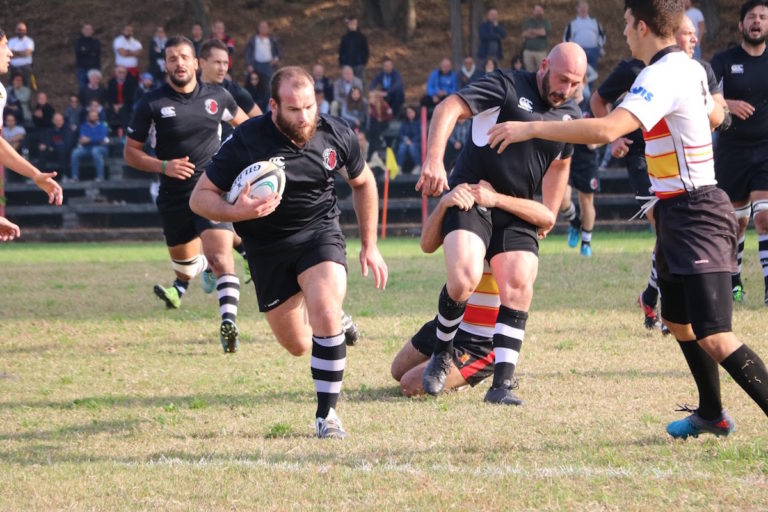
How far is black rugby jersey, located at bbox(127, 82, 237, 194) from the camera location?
10.1 metres

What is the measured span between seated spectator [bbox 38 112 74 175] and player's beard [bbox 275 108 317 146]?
65.5 ft

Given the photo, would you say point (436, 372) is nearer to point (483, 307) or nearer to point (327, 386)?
point (483, 307)

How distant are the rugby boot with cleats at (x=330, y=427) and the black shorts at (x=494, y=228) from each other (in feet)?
5.11

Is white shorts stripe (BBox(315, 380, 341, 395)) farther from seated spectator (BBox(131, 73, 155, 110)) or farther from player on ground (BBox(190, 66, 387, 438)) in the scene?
seated spectator (BBox(131, 73, 155, 110))

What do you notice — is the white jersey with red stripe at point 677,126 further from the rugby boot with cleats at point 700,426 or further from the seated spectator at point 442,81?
the seated spectator at point 442,81

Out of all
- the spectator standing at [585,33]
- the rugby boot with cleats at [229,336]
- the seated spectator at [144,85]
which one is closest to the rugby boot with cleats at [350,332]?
the rugby boot with cleats at [229,336]

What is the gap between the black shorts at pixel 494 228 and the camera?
22.8 feet

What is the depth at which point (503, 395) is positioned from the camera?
6652 mm

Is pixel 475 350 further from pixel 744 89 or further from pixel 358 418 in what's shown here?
pixel 744 89

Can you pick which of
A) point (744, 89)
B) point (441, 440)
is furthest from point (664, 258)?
point (744, 89)

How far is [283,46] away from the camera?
111 feet

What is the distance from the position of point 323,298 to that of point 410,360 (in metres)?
1.41

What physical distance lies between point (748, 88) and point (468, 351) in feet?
15.0

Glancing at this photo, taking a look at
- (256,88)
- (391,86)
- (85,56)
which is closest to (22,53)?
(85,56)
